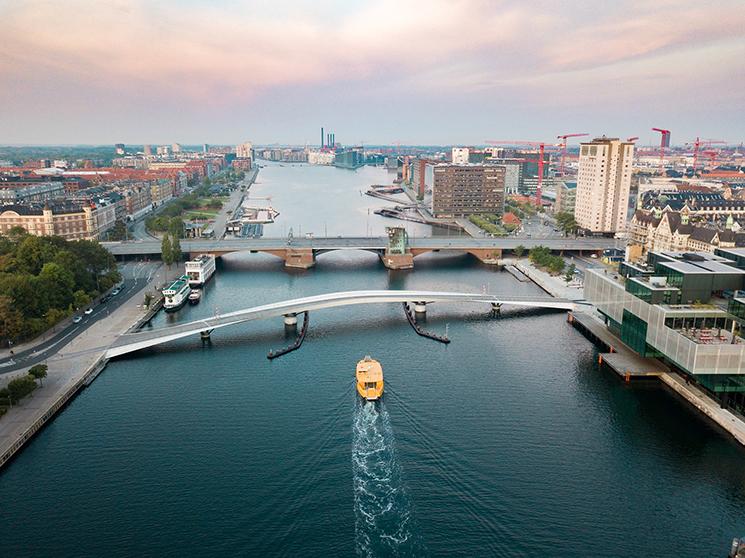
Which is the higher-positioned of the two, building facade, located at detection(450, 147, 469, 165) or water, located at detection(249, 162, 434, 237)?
building facade, located at detection(450, 147, 469, 165)

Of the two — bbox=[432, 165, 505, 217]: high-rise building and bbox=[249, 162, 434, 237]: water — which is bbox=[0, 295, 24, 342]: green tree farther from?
bbox=[432, 165, 505, 217]: high-rise building

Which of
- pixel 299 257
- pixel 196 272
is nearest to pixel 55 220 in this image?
pixel 196 272

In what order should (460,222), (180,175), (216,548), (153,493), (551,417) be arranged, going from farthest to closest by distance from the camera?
(180,175) → (460,222) → (551,417) → (153,493) → (216,548)

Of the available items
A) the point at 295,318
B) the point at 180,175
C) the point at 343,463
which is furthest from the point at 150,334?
the point at 180,175

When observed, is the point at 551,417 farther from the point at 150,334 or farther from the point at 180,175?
the point at 180,175

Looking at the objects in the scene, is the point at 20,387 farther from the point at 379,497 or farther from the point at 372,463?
the point at 379,497

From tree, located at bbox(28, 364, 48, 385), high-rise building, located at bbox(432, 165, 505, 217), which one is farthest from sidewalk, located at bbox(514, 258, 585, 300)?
tree, located at bbox(28, 364, 48, 385)
